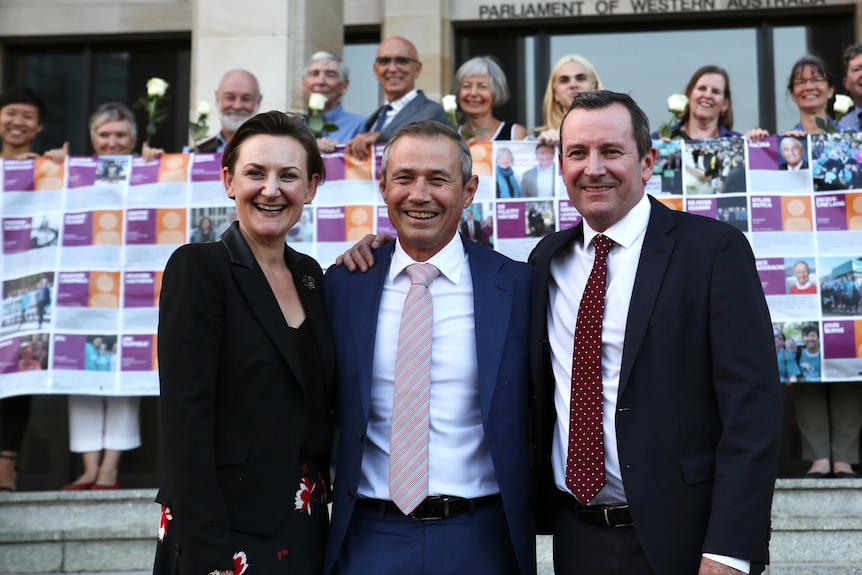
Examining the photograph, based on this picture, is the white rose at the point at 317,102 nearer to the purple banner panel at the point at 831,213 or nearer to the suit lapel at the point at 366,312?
the purple banner panel at the point at 831,213

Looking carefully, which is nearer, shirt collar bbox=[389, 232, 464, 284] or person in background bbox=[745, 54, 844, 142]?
shirt collar bbox=[389, 232, 464, 284]

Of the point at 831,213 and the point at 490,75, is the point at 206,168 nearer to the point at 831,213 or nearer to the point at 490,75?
the point at 490,75

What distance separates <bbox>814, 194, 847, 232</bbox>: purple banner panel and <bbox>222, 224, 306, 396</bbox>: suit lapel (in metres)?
4.10

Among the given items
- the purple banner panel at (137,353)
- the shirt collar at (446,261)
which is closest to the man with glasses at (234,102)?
the purple banner panel at (137,353)

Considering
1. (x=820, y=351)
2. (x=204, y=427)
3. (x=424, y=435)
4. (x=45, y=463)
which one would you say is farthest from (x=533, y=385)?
(x=45, y=463)

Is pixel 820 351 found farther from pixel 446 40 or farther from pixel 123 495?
pixel 446 40

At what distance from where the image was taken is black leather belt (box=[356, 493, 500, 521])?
10.9 ft

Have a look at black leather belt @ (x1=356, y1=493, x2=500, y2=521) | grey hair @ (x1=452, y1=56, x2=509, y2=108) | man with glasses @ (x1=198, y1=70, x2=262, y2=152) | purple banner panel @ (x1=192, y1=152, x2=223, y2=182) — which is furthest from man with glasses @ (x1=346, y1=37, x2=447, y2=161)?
black leather belt @ (x1=356, y1=493, x2=500, y2=521)

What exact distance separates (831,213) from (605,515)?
376 centimetres

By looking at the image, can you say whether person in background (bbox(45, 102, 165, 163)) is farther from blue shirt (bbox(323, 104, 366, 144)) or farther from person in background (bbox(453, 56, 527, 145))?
person in background (bbox(453, 56, 527, 145))

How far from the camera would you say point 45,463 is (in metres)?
9.52

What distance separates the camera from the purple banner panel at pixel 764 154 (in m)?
6.38

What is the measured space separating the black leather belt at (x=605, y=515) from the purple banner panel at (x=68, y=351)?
4.16 m

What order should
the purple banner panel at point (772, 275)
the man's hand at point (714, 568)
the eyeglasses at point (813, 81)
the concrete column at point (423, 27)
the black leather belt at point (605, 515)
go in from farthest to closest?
1. the concrete column at point (423, 27)
2. the eyeglasses at point (813, 81)
3. the purple banner panel at point (772, 275)
4. the black leather belt at point (605, 515)
5. the man's hand at point (714, 568)
